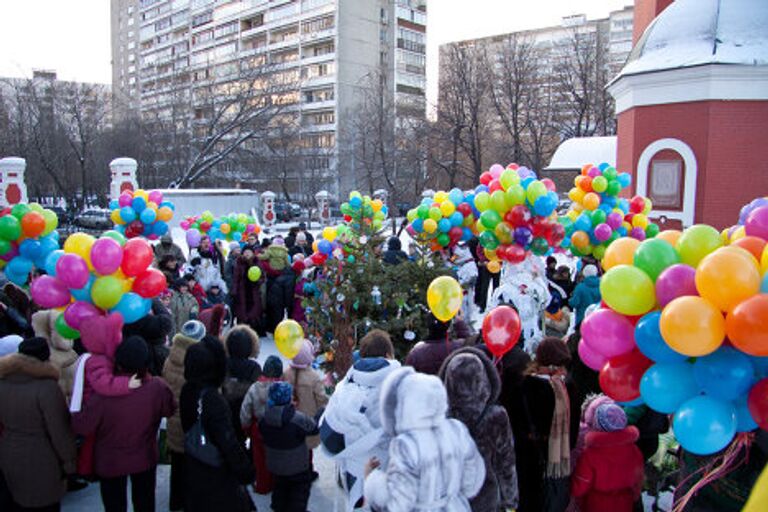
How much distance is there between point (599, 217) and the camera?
9.71 metres

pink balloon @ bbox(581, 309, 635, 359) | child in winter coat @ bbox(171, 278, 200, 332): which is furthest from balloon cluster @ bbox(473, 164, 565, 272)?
pink balloon @ bbox(581, 309, 635, 359)

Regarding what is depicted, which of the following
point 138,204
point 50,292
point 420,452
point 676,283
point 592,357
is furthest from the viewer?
point 138,204

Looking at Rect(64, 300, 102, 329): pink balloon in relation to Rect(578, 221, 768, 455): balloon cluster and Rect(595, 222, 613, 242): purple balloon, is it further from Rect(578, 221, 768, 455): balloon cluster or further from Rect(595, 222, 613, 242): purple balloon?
Rect(595, 222, 613, 242): purple balloon

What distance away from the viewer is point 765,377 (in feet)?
8.83

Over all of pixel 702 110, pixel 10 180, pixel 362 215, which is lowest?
pixel 362 215

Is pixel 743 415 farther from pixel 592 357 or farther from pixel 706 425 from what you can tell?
pixel 592 357

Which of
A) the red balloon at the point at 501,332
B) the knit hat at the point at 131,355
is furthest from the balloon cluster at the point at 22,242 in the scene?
the red balloon at the point at 501,332

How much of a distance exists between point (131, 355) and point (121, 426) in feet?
1.46

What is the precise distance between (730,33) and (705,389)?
533 inches

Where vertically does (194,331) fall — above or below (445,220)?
below

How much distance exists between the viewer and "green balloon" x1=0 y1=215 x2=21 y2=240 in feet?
21.3

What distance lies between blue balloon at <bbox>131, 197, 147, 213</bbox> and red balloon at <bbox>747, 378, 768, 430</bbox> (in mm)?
8963

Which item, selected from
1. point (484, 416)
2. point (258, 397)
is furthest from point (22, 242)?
point (484, 416)

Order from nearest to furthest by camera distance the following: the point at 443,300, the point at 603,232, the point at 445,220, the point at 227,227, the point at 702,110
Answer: the point at 443,300 → the point at 603,232 → the point at 445,220 → the point at 227,227 → the point at 702,110
